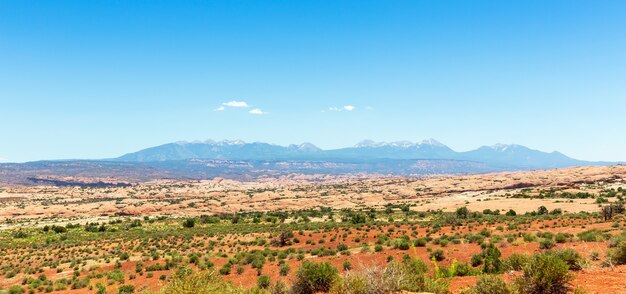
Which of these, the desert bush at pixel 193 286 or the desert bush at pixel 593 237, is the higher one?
the desert bush at pixel 193 286

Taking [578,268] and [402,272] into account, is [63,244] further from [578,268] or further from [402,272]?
[578,268]

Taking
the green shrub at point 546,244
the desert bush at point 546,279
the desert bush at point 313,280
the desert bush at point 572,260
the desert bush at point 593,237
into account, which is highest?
the desert bush at point 546,279

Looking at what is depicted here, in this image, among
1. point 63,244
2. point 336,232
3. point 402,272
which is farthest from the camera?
point 63,244

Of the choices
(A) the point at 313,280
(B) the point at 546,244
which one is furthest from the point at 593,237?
(A) the point at 313,280

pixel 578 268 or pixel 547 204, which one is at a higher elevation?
pixel 578 268

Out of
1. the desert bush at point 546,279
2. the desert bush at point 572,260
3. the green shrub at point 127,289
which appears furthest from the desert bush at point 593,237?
the green shrub at point 127,289

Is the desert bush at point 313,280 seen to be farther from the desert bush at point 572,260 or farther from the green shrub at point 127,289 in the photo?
the green shrub at point 127,289

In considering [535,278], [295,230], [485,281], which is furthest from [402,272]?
[295,230]

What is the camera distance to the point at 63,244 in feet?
146

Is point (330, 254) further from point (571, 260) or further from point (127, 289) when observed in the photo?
point (571, 260)

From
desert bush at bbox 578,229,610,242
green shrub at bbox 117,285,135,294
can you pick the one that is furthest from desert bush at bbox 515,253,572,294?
green shrub at bbox 117,285,135,294

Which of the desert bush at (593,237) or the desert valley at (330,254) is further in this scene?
the desert bush at (593,237)

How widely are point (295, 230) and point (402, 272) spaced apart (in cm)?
3394

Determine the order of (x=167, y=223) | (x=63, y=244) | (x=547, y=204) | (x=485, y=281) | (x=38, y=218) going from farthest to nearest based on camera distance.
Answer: (x=38, y=218) → (x=167, y=223) → (x=547, y=204) → (x=63, y=244) → (x=485, y=281)
